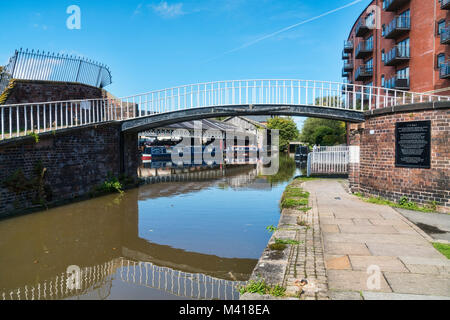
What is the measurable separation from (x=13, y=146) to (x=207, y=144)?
105 feet

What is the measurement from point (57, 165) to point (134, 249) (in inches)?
228

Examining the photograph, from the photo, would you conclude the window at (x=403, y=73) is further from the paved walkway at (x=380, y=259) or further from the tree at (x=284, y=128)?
the tree at (x=284, y=128)

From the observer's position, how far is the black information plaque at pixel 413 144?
848 cm

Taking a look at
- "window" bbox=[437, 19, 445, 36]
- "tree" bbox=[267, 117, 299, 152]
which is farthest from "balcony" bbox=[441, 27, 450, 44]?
"tree" bbox=[267, 117, 299, 152]

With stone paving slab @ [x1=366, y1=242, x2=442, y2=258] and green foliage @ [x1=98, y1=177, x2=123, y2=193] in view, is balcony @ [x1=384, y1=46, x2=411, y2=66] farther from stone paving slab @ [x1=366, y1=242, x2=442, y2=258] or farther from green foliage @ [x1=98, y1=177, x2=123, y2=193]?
stone paving slab @ [x1=366, y1=242, x2=442, y2=258]

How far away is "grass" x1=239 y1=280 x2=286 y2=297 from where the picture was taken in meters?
3.55

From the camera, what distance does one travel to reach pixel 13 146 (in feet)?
29.1

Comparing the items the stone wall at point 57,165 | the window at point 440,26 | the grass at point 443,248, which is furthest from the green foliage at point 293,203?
the window at point 440,26

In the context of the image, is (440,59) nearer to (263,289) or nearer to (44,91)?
(44,91)

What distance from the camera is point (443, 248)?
5.17 m

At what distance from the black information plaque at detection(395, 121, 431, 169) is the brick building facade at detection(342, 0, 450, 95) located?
14.9m

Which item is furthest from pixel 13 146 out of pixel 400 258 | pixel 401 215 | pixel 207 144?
pixel 207 144

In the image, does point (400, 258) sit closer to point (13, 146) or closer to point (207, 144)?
point (13, 146)

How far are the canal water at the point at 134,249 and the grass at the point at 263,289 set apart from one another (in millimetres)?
696
